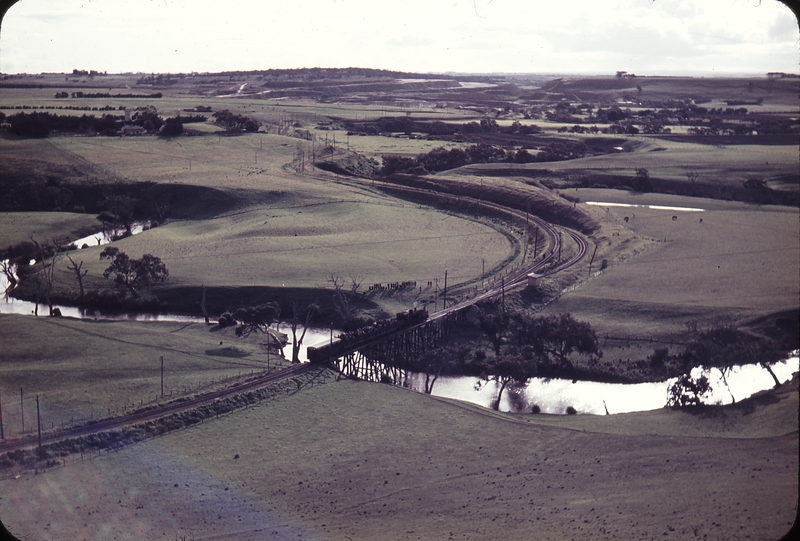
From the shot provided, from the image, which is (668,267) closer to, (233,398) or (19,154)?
(233,398)

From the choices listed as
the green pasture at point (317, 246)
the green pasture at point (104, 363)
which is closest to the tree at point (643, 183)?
the green pasture at point (317, 246)

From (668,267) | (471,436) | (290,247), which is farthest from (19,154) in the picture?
(471,436)

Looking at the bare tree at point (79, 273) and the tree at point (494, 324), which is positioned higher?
the bare tree at point (79, 273)

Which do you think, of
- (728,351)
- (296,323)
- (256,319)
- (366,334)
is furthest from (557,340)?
(256,319)

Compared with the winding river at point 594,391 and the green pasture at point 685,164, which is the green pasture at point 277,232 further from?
the green pasture at point 685,164

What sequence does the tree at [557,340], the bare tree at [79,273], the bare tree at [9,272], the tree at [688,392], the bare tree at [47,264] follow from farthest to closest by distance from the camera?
the bare tree at [9,272] < the bare tree at [79,273] < the bare tree at [47,264] < the tree at [557,340] < the tree at [688,392]

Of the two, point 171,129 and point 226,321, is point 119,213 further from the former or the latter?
point 171,129
